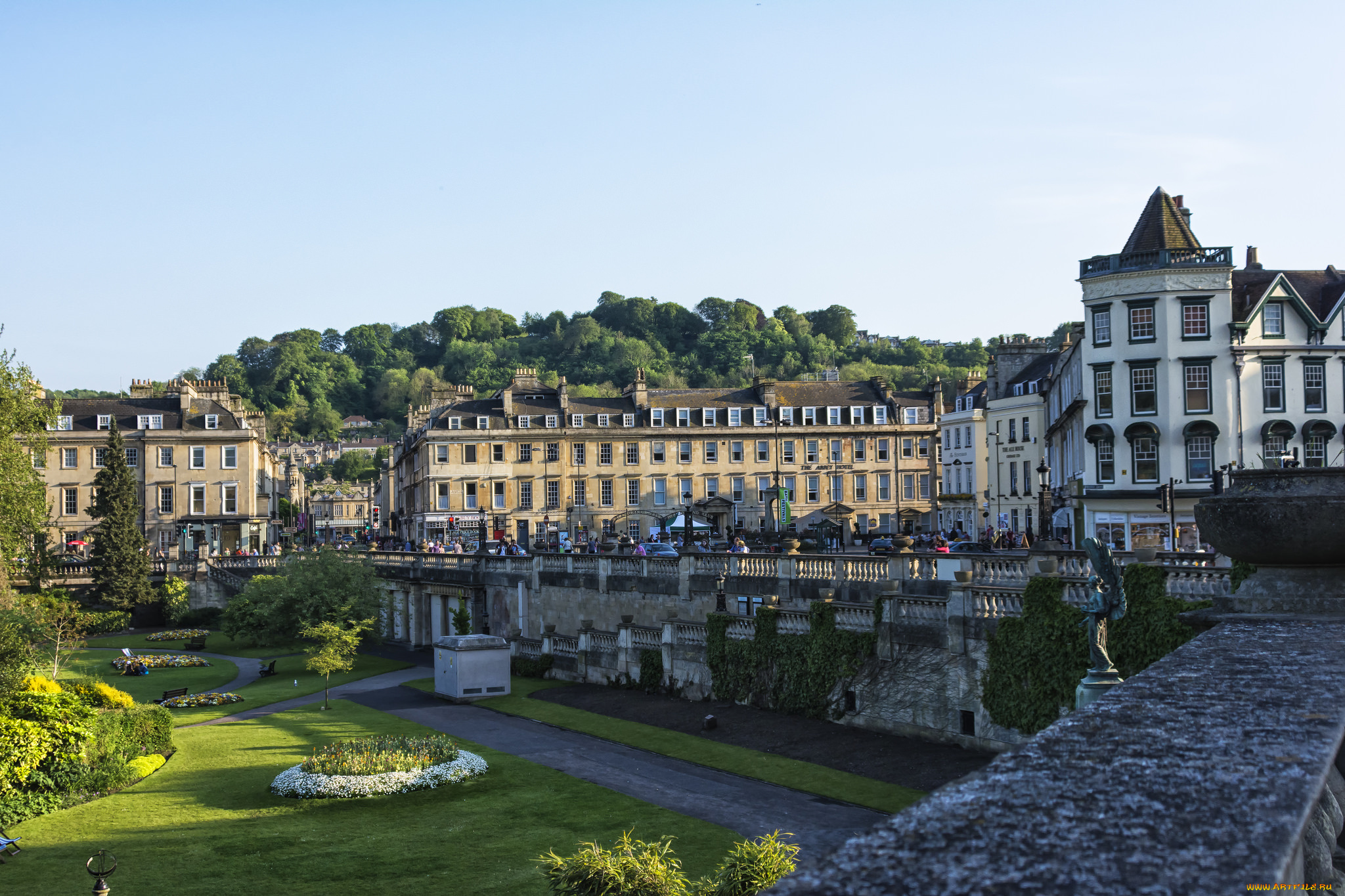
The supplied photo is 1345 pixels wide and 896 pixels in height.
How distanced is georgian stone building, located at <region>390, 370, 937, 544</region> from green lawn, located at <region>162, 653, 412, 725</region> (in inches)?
1303

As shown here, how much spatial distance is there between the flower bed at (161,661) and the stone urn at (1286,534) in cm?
4774

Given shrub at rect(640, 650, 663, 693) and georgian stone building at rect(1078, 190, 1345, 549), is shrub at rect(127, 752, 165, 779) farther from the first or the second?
georgian stone building at rect(1078, 190, 1345, 549)

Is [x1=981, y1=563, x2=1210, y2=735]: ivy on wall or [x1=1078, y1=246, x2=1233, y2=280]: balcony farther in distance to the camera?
[x1=1078, y1=246, x2=1233, y2=280]: balcony

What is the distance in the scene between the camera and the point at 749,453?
8912cm

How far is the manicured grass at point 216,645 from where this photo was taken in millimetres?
55516

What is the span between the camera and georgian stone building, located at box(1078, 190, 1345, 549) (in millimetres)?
42781

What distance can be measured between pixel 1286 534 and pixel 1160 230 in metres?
39.1

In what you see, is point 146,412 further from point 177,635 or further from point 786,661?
point 786,661

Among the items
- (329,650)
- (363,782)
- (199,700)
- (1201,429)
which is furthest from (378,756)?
(1201,429)

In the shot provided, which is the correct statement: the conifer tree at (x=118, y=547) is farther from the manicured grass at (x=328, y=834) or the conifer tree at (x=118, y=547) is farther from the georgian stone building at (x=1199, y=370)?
the georgian stone building at (x=1199, y=370)

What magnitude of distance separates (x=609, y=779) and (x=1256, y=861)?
23.2m

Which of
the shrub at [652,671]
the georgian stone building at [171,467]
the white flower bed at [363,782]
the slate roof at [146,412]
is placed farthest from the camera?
the slate roof at [146,412]

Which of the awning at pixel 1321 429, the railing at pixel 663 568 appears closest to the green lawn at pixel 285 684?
the railing at pixel 663 568

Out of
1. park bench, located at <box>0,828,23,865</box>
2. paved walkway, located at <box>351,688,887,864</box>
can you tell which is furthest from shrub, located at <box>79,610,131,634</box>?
park bench, located at <box>0,828,23,865</box>
